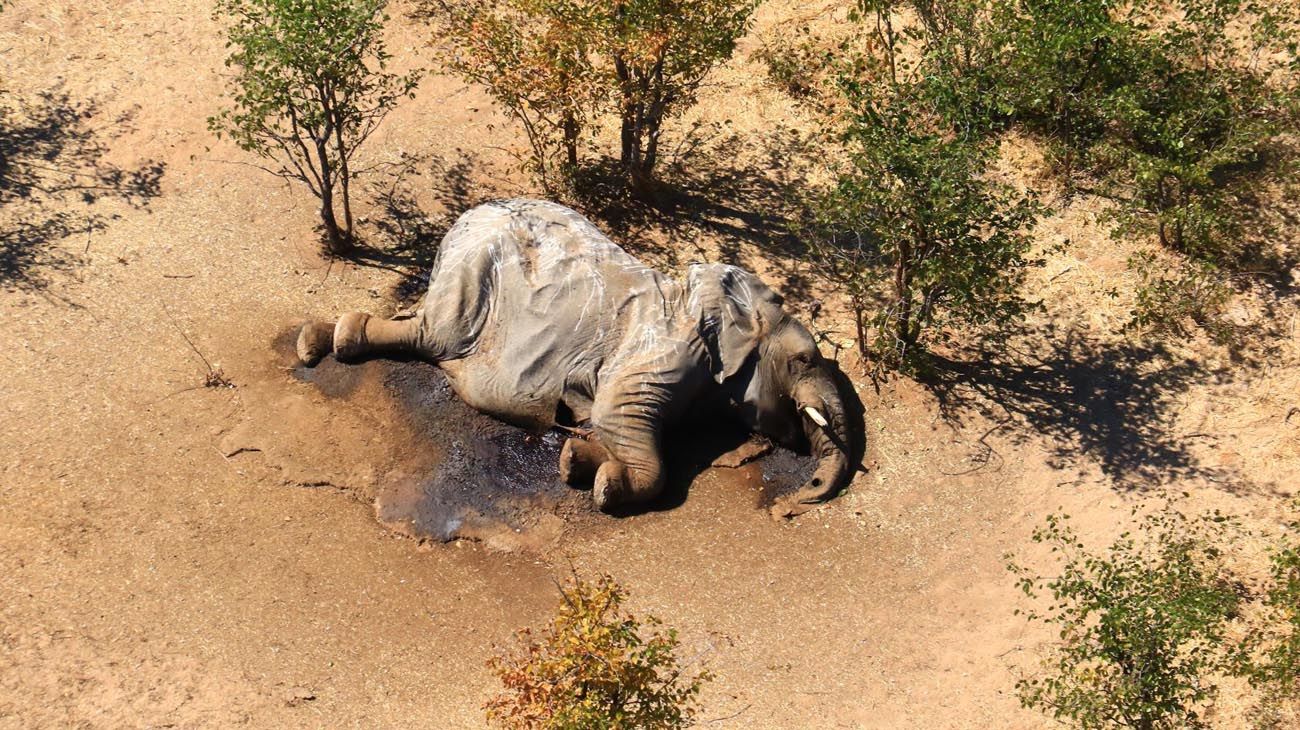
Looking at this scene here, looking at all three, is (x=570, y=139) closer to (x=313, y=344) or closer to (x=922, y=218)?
(x=313, y=344)

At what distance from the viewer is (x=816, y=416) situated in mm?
15961

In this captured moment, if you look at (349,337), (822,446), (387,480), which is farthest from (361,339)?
(822,446)

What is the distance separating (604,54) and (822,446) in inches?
277

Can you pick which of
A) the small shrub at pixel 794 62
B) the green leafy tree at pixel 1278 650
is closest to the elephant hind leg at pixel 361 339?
the small shrub at pixel 794 62

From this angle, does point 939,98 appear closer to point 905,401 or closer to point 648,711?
point 905,401

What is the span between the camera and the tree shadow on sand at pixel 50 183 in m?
18.4

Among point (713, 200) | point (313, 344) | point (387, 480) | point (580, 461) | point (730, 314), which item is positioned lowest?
point (387, 480)

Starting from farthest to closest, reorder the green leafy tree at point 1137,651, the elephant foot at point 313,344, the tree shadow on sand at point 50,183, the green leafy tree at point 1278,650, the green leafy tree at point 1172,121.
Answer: the green leafy tree at point 1172,121 < the tree shadow on sand at point 50,183 < the elephant foot at point 313,344 < the green leafy tree at point 1278,650 < the green leafy tree at point 1137,651

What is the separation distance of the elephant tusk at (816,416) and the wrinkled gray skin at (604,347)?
0.14 m

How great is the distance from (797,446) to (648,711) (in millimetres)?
5972

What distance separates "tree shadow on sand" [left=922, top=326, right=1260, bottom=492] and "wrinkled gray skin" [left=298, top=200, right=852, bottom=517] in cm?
252

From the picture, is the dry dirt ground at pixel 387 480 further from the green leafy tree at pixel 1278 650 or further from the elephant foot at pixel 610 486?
the green leafy tree at pixel 1278 650

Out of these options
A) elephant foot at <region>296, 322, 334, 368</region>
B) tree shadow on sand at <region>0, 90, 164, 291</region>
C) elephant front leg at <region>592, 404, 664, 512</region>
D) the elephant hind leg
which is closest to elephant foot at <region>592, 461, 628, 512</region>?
elephant front leg at <region>592, 404, 664, 512</region>

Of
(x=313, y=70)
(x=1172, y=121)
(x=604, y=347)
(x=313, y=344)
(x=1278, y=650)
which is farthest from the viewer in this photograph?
(x=1172, y=121)
